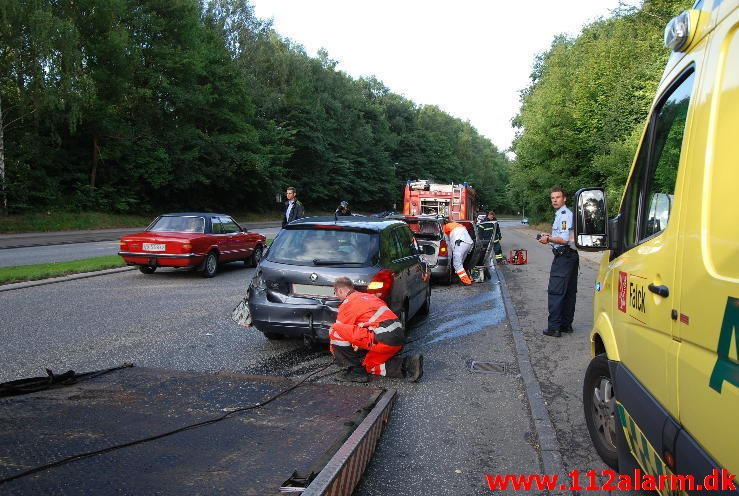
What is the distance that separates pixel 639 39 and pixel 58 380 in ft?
102

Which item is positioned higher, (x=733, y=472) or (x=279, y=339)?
(x=733, y=472)

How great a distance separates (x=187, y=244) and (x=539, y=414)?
955 centimetres

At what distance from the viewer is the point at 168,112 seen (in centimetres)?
4247

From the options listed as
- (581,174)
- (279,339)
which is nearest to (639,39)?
(581,174)

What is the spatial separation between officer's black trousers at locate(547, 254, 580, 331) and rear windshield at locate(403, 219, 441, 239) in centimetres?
577

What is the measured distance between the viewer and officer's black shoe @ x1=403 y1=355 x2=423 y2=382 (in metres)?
5.79

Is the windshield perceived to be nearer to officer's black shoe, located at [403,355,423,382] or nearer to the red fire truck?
officer's black shoe, located at [403,355,423,382]

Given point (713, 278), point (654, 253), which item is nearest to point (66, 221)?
point (654, 253)

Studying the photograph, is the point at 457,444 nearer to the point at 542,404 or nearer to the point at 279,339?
the point at 542,404

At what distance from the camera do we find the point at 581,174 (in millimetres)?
34750

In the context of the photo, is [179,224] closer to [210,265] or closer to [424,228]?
[210,265]

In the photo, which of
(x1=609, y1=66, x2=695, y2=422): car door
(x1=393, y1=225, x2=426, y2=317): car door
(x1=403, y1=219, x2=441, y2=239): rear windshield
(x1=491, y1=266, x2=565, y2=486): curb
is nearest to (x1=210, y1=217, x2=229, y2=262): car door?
(x1=403, y1=219, x2=441, y2=239): rear windshield

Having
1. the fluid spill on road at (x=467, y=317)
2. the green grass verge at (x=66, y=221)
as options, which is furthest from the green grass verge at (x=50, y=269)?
the green grass verge at (x=66, y=221)

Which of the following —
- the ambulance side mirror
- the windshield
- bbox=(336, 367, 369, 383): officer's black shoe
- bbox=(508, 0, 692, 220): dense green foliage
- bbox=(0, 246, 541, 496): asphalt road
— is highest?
bbox=(508, 0, 692, 220): dense green foliage
